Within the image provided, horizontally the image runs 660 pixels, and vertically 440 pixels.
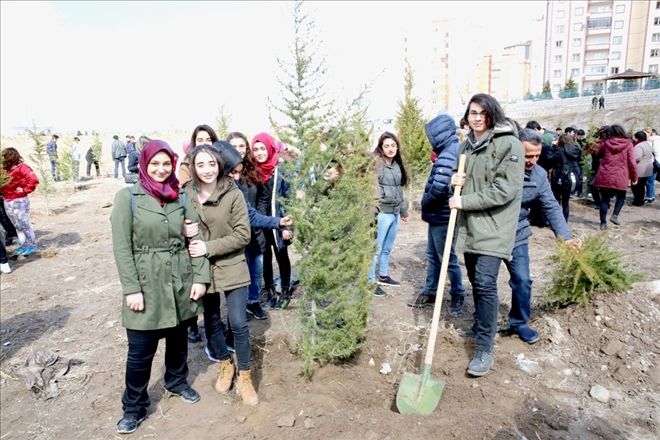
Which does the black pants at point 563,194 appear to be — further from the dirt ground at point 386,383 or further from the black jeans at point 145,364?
the black jeans at point 145,364

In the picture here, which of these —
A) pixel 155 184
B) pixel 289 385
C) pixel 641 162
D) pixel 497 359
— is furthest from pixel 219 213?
pixel 641 162

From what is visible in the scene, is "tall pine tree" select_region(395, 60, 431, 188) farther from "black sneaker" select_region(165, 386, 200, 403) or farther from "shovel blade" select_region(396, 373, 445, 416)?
"black sneaker" select_region(165, 386, 200, 403)

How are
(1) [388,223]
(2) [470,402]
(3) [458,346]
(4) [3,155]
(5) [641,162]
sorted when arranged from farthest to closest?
(5) [641,162] → (4) [3,155] → (1) [388,223] → (3) [458,346] → (2) [470,402]

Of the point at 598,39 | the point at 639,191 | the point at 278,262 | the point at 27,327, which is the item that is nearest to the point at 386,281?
the point at 278,262

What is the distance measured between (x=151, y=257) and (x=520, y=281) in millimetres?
3059

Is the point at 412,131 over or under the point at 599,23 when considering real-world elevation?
under

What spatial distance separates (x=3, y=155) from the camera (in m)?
7.60

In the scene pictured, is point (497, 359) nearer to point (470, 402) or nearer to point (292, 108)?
point (470, 402)

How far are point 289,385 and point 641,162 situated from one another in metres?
10.7

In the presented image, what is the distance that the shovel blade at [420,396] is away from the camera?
306 cm

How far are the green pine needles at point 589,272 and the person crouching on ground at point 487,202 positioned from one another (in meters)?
1.01

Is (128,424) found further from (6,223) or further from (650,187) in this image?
(650,187)

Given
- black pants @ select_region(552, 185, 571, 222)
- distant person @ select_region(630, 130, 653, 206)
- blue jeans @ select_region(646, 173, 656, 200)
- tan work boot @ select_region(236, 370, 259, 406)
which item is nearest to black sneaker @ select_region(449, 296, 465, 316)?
tan work boot @ select_region(236, 370, 259, 406)

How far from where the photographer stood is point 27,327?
209 inches
